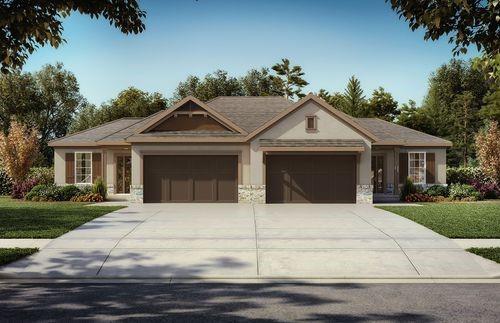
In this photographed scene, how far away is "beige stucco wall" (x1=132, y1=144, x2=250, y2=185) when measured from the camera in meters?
23.8

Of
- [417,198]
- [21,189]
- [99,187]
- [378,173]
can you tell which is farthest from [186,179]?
[417,198]

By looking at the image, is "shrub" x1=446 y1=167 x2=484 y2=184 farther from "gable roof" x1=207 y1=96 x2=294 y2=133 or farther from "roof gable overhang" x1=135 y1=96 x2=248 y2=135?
"roof gable overhang" x1=135 y1=96 x2=248 y2=135

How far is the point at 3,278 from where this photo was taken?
1012cm

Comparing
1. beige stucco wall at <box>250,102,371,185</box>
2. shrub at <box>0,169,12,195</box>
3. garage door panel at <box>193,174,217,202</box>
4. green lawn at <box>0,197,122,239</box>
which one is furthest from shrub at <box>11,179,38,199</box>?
beige stucco wall at <box>250,102,371,185</box>

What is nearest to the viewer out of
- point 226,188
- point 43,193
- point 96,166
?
point 226,188

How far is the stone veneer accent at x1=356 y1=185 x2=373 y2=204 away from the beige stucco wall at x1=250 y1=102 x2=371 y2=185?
25 cm

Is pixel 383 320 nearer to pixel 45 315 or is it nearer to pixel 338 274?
pixel 338 274

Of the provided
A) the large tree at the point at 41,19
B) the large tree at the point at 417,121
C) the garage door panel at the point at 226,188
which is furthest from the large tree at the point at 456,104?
the large tree at the point at 41,19

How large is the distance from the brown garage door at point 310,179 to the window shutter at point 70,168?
1173 centimetres

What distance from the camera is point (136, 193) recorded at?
23609mm

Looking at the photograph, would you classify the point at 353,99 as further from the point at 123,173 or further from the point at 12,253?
the point at 12,253

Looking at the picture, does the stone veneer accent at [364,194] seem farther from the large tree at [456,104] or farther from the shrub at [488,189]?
the large tree at [456,104]

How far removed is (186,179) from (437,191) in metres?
13.7

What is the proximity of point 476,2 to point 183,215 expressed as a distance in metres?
12.3
